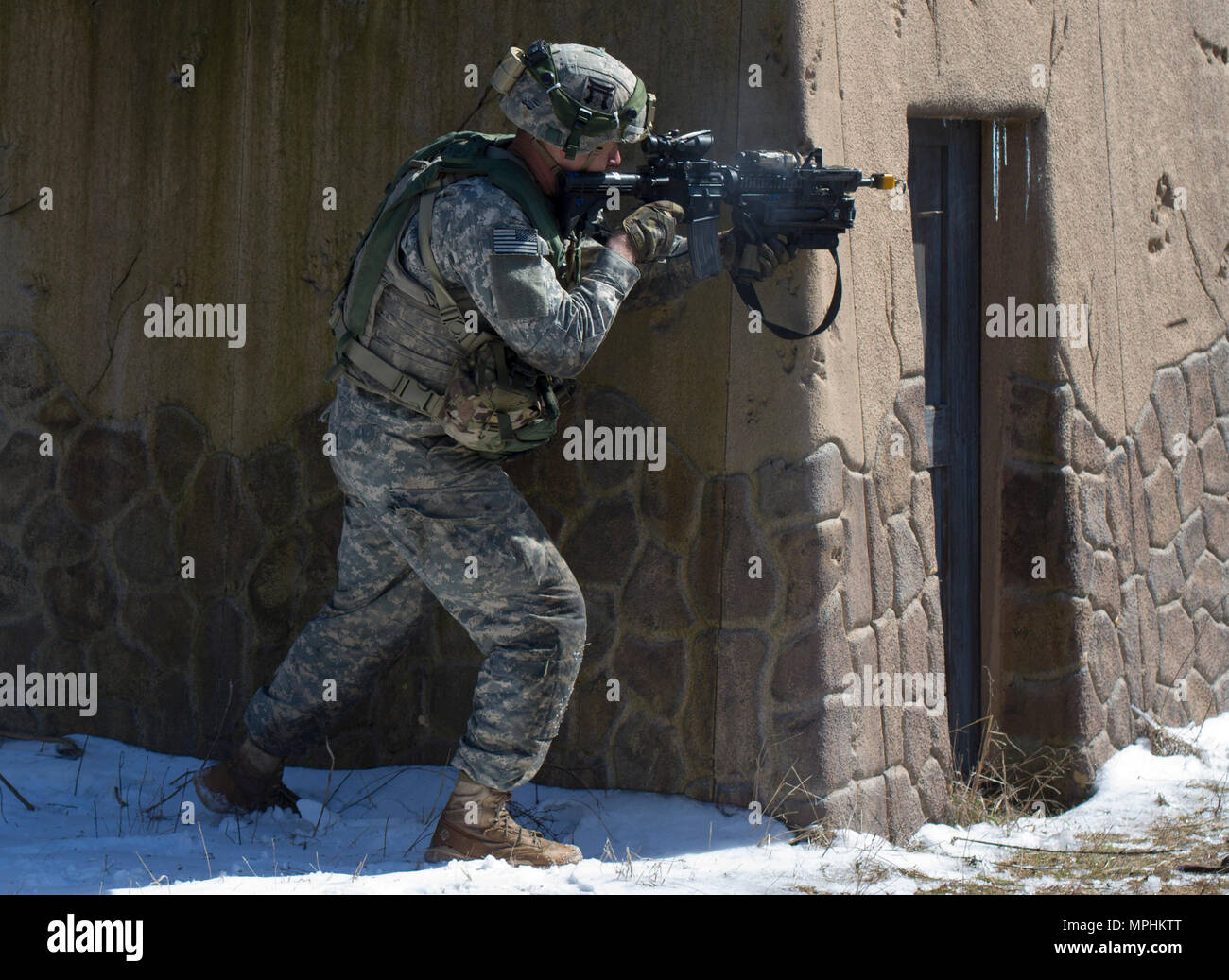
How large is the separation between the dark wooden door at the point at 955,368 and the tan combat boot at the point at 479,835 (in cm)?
184

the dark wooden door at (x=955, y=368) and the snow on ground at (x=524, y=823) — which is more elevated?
the dark wooden door at (x=955, y=368)

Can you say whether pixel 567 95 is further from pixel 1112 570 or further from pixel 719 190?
pixel 1112 570

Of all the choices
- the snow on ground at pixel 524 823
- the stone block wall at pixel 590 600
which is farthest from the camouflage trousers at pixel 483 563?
the stone block wall at pixel 590 600

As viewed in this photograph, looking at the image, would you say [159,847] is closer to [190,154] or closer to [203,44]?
[190,154]

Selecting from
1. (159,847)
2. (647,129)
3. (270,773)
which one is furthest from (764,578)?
(159,847)

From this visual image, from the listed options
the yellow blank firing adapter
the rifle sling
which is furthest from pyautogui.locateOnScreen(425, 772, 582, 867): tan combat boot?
the yellow blank firing adapter

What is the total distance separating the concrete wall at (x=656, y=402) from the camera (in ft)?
14.4

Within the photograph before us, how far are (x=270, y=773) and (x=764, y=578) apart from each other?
1684 millimetres

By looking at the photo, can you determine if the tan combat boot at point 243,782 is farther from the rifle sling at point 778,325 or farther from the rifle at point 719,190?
the rifle sling at point 778,325

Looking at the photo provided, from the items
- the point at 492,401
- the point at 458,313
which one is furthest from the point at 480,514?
the point at 458,313

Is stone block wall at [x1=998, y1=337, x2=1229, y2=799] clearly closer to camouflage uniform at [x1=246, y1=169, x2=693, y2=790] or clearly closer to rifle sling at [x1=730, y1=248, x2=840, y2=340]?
rifle sling at [x1=730, y1=248, x2=840, y2=340]

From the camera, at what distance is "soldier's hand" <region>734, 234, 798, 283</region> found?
161 inches

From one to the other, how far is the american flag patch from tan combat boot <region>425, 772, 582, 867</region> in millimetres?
1488

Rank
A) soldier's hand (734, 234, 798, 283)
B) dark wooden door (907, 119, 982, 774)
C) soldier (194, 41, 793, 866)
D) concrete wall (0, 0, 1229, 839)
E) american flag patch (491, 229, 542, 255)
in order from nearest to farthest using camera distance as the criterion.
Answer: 1. american flag patch (491, 229, 542, 255)
2. soldier (194, 41, 793, 866)
3. soldier's hand (734, 234, 798, 283)
4. concrete wall (0, 0, 1229, 839)
5. dark wooden door (907, 119, 982, 774)
